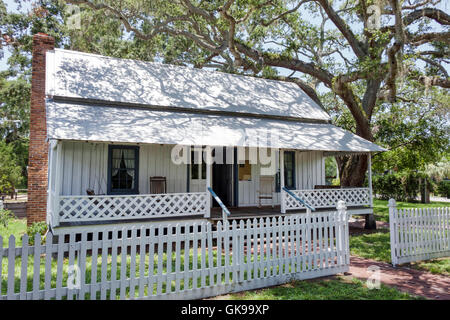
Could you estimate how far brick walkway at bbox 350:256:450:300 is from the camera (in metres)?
6.02

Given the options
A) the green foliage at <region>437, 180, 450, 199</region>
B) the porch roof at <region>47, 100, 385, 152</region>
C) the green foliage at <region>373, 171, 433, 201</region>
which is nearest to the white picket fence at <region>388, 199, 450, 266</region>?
the porch roof at <region>47, 100, 385, 152</region>

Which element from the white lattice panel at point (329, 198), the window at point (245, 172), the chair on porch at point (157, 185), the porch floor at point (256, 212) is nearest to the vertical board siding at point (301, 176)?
the window at point (245, 172)

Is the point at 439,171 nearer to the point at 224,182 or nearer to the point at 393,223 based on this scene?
the point at 224,182

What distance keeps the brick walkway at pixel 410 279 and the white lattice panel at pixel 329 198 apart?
3.85m

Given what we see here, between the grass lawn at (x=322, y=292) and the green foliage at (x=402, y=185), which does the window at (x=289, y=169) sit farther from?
the green foliage at (x=402, y=185)

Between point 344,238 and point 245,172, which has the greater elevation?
point 245,172

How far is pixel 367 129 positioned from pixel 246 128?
244 inches

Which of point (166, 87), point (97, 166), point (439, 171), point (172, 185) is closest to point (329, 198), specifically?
point (172, 185)

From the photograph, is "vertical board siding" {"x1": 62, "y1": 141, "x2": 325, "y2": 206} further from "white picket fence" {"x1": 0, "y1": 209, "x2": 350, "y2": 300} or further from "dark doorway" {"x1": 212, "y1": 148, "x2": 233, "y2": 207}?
"white picket fence" {"x1": 0, "y1": 209, "x2": 350, "y2": 300}

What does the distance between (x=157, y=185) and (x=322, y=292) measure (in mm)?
7341

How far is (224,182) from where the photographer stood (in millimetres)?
14008

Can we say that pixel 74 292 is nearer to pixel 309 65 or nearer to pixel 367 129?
pixel 367 129

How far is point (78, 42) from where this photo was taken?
17.1 m

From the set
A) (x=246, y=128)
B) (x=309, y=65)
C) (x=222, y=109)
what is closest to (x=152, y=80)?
(x=222, y=109)
